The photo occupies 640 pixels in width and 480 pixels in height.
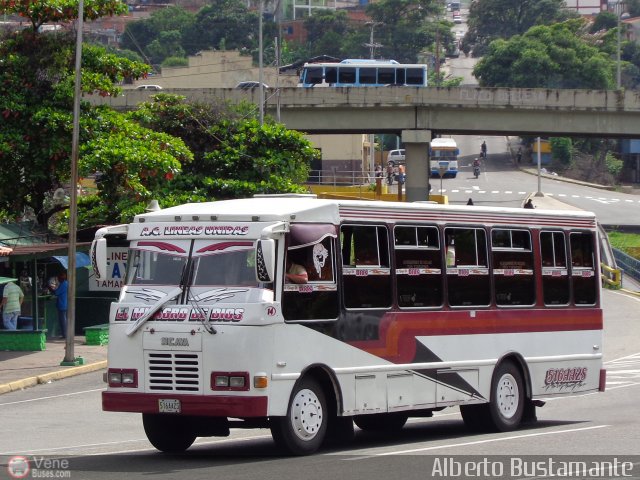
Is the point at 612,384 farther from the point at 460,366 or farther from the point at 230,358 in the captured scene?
the point at 230,358

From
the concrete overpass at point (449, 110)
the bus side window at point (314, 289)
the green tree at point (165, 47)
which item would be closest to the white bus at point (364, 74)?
the concrete overpass at point (449, 110)

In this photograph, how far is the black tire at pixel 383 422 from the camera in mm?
15984

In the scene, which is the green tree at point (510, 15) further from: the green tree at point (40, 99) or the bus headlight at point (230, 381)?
the bus headlight at point (230, 381)

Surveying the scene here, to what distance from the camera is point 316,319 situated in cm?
1341

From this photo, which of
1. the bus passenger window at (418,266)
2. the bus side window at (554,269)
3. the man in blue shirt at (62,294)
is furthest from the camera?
the man in blue shirt at (62,294)

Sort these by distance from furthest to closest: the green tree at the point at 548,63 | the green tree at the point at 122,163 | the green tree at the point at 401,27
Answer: the green tree at the point at 401,27, the green tree at the point at 548,63, the green tree at the point at 122,163

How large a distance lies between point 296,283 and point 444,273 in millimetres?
2873

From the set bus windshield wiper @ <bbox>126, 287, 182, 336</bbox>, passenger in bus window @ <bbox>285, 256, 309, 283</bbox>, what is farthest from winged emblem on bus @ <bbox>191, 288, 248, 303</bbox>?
passenger in bus window @ <bbox>285, 256, 309, 283</bbox>

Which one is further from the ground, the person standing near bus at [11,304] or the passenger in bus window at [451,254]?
the passenger in bus window at [451,254]

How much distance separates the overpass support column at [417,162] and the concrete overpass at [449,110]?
6 centimetres

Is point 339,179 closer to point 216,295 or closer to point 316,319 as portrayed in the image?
point 316,319

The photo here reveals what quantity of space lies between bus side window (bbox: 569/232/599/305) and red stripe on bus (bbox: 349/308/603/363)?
8.2 inches

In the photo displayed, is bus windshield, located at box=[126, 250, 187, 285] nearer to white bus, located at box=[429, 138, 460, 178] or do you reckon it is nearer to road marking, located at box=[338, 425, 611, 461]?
road marking, located at box=[338, 425, 611, 461]

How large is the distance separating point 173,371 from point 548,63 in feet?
382
